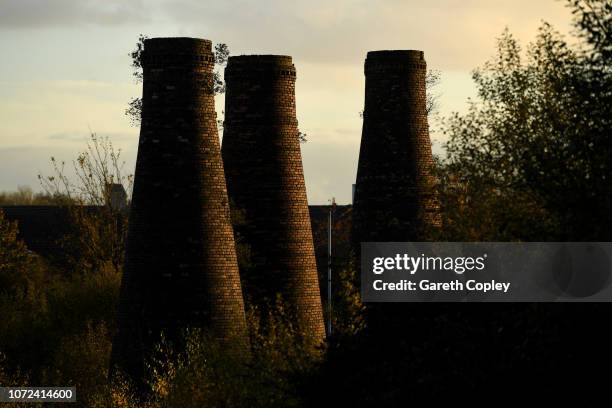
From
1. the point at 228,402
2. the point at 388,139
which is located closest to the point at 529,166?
the point at 228,402

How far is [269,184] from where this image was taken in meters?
35.8

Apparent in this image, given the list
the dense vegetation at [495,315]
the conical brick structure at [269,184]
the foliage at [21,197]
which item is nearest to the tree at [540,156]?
the dense vegetation at [495,315]

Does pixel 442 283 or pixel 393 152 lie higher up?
pixel 393 152

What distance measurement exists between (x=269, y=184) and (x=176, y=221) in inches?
190

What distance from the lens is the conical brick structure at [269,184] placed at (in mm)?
35625

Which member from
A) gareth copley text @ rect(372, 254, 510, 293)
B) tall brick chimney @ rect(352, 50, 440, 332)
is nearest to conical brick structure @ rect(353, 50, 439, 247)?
tall brick chimney @ rect(352, 50, 440, 332)

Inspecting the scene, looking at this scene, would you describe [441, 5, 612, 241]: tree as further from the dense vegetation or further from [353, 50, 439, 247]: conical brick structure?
[353, 50, 439, 247]: conical brick structure

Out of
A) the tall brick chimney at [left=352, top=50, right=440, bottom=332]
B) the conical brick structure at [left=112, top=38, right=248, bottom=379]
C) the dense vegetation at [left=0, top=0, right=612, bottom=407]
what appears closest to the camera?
the dense vegetation at [left=0, top=0, right=612, bottom=407]

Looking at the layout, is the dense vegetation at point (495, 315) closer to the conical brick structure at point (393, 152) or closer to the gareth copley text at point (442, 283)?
the gareth copley text at point (442, 283)

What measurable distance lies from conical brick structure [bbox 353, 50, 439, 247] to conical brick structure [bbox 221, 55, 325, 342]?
3.27 metres

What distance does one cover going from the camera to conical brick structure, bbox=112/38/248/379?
31.5m

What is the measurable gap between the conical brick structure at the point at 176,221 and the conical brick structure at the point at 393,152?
25.0 ft

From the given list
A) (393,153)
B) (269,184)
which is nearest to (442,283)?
(269,184)

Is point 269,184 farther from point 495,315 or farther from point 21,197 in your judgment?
point 21,197
